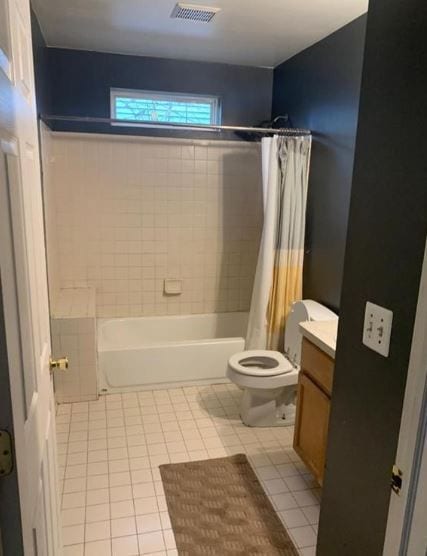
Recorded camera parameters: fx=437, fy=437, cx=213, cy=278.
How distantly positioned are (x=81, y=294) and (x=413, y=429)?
291 centimetres

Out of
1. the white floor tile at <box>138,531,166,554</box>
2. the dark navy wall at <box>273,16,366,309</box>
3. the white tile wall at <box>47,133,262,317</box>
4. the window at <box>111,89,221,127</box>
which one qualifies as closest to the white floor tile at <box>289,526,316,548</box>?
the white floor tile at <box>138,531,166,554</box>

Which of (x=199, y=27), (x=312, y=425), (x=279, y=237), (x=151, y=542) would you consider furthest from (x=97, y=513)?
(x=199, y=27)

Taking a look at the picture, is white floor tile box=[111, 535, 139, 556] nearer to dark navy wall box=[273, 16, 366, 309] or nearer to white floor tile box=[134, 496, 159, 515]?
white floor tile box=[134, 496, 159, 515]

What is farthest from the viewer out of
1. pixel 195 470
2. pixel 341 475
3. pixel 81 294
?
pixel 81 294

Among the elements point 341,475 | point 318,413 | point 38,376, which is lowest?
point 318,413

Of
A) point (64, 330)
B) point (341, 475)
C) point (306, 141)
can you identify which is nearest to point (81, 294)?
point (64, 330)

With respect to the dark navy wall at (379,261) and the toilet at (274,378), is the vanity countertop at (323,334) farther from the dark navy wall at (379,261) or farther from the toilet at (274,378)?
the dark navy wall at (379,261)

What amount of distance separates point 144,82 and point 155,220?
108cm

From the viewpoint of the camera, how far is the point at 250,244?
389 cm

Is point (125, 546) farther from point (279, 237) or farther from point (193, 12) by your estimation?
point (193, 12)

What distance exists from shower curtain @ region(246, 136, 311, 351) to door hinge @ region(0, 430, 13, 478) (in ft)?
8.25

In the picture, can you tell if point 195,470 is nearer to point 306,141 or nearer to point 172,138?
point 306,141

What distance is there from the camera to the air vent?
238cm

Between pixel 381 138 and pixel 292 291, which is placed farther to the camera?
pixel 292 291
